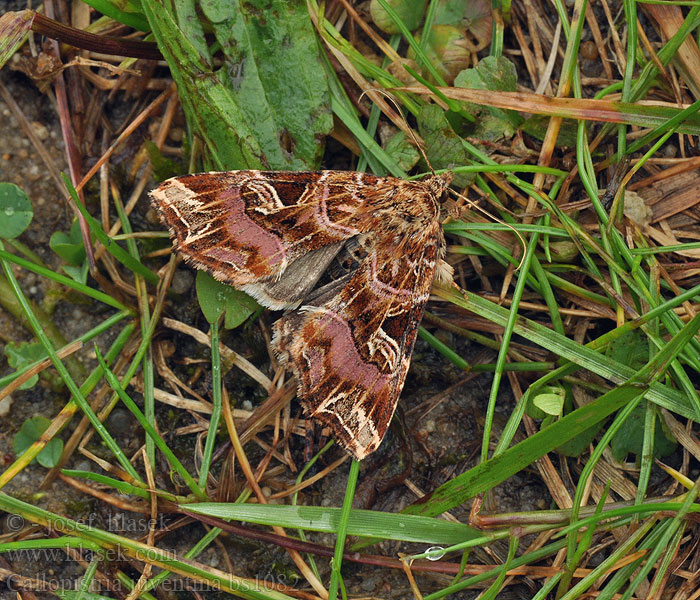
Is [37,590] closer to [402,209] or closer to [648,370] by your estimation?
[402,209]

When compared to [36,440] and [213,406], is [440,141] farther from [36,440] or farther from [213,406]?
[36,440]

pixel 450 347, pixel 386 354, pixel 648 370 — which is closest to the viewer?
pixel 648 370

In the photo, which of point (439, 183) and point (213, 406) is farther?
point (213, 406)

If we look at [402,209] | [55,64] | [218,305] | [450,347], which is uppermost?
[55,64]

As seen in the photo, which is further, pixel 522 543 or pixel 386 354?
pixel 522 543

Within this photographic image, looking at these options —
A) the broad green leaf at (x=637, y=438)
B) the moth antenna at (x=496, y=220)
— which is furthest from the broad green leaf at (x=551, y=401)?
the moth antenna at (x=496, y=220)

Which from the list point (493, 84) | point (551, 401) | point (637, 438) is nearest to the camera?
point (551, 401)

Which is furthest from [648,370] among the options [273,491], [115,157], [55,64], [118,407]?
[55,64]

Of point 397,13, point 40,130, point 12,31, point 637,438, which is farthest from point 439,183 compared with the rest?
point 40,130
